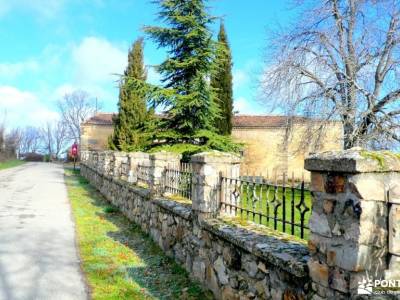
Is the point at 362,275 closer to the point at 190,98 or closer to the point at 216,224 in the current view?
the point at 216,224

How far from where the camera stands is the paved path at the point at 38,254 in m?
4.79

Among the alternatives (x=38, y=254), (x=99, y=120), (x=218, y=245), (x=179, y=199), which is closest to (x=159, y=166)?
(x=179, y=199)

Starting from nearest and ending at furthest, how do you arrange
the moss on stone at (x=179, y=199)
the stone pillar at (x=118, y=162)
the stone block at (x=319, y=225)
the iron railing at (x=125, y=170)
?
the stone block at (x=319, y=225) < the moss on stone at (x=179, y=199) < the iron railing at (x=125, y=170) < the stone pillar at (x=118, y=162)

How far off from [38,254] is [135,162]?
193 inches

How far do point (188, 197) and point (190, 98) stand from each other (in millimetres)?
7262

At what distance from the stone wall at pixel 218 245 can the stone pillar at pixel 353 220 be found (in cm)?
34

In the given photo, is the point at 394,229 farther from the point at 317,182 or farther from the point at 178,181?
the point at 178,181

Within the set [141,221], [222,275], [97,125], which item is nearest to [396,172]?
[222,275]

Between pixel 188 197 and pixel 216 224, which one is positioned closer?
pixel 216 224

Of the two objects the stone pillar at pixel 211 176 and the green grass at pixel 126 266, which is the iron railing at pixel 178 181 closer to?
the green grass at pixel 126 266

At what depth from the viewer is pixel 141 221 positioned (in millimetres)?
8617

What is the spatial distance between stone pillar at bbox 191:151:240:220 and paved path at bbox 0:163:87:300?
1891 millimetres

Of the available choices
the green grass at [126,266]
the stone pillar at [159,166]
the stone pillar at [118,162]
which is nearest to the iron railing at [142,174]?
the green grass at [126,266]

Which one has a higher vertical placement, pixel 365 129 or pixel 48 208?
pixel 365 129
